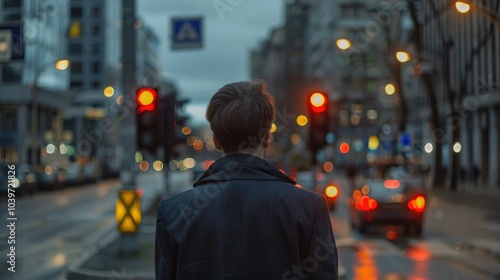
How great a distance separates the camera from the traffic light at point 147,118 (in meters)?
16.0

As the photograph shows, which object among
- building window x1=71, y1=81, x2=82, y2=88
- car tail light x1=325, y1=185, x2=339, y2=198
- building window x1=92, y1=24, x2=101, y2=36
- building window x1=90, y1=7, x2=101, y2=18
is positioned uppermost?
building window x1=90, y1=7, x2=101, y2=18

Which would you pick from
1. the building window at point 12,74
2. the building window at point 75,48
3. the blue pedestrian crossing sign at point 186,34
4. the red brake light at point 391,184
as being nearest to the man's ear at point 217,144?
the blue pedestrian crossing sign at point 186,34

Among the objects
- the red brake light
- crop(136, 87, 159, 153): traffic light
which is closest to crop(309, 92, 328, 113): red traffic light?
crop(136, 87, 159, 153): traffic light

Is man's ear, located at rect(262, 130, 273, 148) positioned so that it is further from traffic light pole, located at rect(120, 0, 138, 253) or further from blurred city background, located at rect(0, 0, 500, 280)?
traffic light pole, located at rect(120, 0, 138, 253)

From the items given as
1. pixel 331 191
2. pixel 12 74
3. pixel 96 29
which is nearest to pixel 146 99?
pixel 331 191

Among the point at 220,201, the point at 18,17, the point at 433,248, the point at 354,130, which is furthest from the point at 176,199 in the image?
the point at 354,130

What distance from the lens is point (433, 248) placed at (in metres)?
19.3

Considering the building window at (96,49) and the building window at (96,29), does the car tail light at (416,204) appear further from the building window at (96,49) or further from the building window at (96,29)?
the building window at (96,49)

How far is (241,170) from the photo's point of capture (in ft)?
10.2

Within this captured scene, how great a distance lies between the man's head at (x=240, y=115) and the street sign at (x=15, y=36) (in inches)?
839

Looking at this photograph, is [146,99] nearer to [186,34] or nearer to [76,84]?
[186,34]

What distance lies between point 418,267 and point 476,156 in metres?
44.3

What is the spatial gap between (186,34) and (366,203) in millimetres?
6199

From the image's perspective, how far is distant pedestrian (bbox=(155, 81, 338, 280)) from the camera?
298 centimetres
